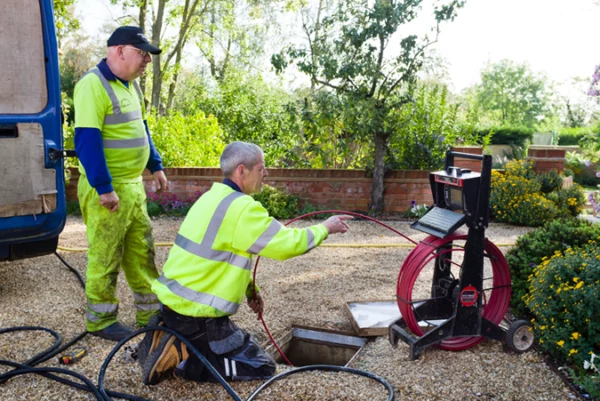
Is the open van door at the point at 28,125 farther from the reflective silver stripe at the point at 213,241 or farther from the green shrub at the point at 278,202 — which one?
the green shrub at the point at 278,202

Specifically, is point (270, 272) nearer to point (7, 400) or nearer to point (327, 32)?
point (7, 400)

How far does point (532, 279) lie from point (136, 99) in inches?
114

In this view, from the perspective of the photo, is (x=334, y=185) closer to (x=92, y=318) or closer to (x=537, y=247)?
(x=537, y=247)

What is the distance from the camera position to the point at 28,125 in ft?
12.2

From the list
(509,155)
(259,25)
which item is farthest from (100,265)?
(259,25)

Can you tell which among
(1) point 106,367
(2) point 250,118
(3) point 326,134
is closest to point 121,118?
(1) point 106,367

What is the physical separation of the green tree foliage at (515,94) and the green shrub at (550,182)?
3569cm

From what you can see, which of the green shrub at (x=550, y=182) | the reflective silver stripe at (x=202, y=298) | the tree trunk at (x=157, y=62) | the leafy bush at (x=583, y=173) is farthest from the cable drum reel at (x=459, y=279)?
the tree trunk at (x=157, y=62)

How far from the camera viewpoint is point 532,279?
12.6ft

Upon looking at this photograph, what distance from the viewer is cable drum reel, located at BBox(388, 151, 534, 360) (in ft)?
10.6

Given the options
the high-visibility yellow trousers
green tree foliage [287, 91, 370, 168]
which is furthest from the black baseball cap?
green tree foliage [287, 91, 370, 168]

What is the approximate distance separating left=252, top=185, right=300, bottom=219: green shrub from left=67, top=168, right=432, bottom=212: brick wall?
0.28 metres

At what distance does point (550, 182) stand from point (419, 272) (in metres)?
5.87

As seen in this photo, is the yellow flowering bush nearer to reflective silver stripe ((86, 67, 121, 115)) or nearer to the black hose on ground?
the black hose on ground
